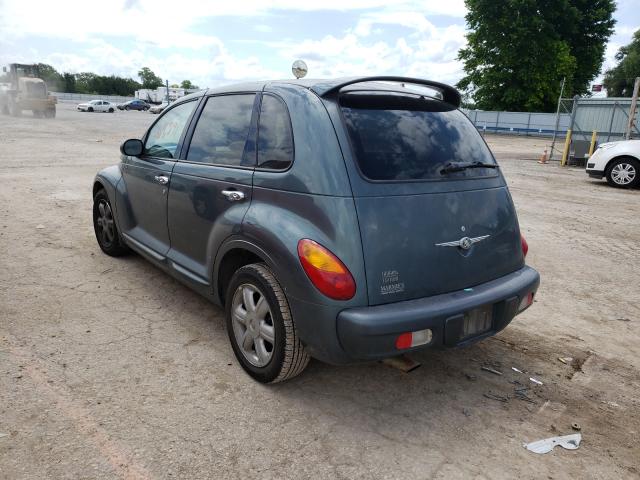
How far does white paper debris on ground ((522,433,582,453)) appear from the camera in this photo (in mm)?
2532

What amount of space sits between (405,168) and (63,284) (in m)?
3.35

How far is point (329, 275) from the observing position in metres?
2.45

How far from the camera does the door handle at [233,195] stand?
302cm

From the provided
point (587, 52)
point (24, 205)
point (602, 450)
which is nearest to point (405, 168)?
point (602, 450)

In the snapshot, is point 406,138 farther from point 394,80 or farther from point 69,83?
point 69,83

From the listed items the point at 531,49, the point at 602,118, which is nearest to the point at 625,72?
the point at 531,49

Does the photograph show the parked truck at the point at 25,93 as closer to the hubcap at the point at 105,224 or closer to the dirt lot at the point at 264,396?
the hubcap at the point at 105,224

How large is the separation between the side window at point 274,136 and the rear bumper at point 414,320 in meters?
0.97

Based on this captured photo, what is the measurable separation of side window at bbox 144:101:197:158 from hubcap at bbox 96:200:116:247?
108 cm

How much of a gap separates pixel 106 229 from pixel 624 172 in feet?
37.7

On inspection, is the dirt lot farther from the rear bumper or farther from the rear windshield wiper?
the rear windshield wiper

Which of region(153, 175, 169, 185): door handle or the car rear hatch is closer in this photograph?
the car rear hatch

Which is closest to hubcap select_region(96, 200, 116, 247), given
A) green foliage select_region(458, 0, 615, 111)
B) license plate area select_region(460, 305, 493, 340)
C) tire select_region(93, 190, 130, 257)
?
tire select_region(93, 190, 130, 257)

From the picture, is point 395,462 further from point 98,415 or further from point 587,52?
point 587,52
